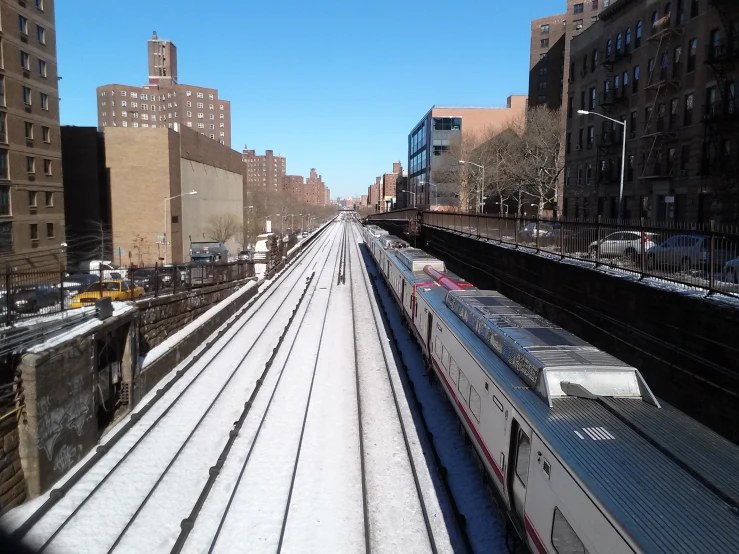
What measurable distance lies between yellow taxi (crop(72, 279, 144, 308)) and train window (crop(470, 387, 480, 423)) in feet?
41.5

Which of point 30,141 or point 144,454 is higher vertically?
point 30,141

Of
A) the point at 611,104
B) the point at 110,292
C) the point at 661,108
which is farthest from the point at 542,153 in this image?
the point at 110,292

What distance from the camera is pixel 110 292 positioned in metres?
19.9

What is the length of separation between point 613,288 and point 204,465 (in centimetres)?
882

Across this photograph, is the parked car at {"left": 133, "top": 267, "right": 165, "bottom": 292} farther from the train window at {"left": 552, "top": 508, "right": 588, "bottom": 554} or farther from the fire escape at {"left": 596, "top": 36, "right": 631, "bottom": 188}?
the fire escape at {"left": 596, "top": 36, "right": 631, "bottom": 188}

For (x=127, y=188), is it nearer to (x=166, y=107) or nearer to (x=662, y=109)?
(x=662, y=109)

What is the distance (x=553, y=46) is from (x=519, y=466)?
3379 inches

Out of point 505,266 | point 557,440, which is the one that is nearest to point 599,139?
point 505,266

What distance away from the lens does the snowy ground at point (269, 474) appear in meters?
8.16

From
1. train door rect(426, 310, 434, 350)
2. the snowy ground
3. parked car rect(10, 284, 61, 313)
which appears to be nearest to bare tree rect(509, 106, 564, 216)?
train door rect(426, 310, 434, 350)

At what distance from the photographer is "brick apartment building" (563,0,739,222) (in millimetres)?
27875

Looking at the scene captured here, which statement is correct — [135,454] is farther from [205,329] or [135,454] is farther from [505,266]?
[505,266]

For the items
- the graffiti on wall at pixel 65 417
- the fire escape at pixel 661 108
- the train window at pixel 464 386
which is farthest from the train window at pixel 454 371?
the fire escape at pixel 661 108

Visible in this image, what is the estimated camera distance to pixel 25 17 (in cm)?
3903
